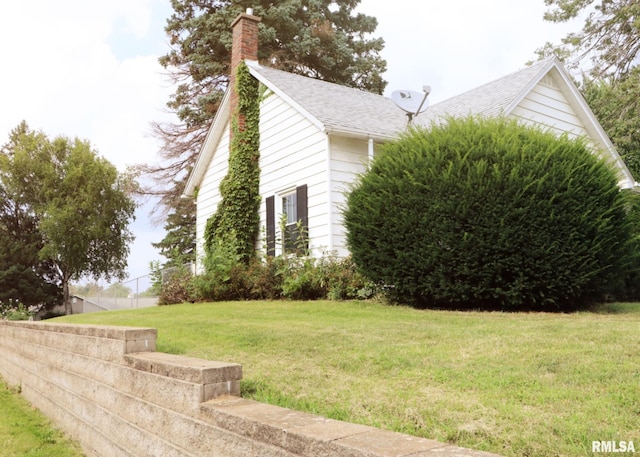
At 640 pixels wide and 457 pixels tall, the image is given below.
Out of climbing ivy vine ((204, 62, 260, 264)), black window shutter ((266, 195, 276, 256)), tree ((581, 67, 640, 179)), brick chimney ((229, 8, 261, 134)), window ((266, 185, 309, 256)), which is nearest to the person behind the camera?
window ((266, 185, 309, 256))

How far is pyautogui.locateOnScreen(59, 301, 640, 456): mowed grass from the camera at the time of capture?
244cm

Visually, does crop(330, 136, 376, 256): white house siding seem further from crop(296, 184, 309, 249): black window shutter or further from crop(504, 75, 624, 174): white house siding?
crop(504, 75, 624, 174): white house siding

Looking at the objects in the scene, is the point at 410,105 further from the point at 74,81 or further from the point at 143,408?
the point at 143,408

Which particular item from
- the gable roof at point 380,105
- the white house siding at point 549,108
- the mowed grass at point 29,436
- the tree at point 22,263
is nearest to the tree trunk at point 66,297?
the tree at point 22,263

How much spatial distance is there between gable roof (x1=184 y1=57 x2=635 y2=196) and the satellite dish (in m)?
0.43

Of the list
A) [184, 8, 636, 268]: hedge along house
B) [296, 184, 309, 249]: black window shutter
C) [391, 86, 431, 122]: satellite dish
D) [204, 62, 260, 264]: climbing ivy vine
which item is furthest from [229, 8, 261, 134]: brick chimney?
[391, 86, 431, 122]: satellite dish

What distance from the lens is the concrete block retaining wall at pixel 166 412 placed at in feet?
6.68

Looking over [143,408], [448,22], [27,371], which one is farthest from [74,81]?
[143,408]

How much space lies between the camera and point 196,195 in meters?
16.8

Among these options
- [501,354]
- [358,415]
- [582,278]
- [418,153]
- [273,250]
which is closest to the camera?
[358,415]

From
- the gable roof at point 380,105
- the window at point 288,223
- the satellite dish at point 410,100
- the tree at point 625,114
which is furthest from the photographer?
the tree at point 625,114

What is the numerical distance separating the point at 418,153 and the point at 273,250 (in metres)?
5.79

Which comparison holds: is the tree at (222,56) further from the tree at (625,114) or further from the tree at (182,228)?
the tree at (625,114)

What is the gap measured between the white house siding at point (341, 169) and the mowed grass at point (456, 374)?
15.1 ft
